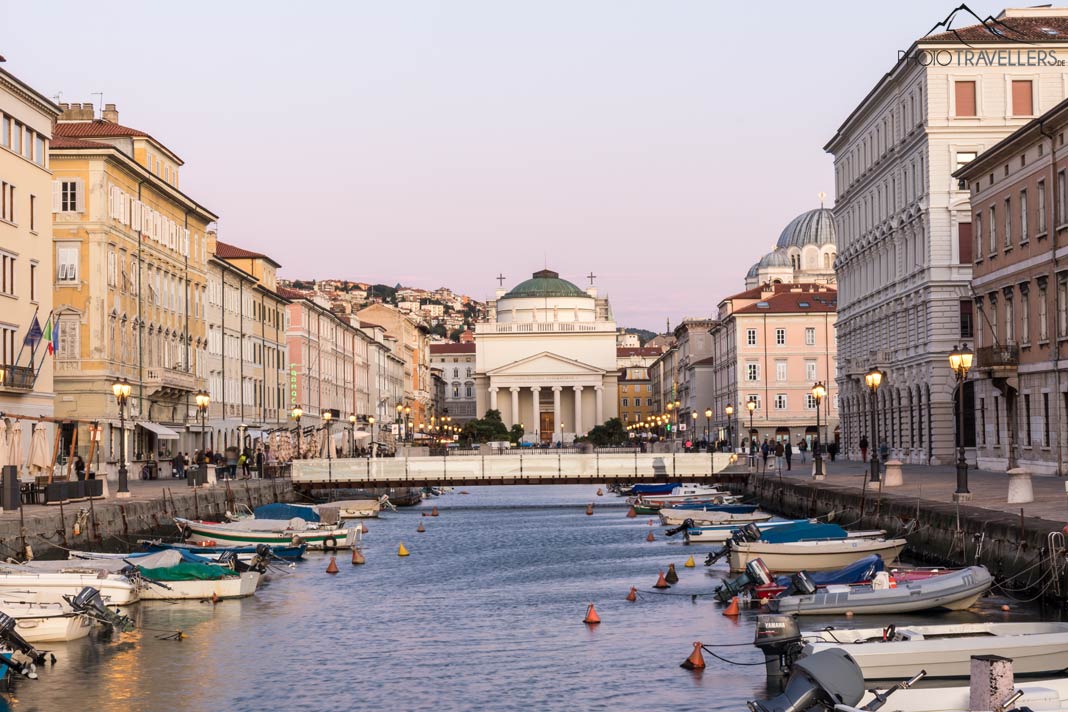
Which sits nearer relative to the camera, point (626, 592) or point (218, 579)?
point (218, 579)

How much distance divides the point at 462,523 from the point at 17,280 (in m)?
22.2

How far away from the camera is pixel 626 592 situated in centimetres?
4069

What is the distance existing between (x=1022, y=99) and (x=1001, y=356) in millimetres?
21106

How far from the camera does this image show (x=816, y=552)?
134ft

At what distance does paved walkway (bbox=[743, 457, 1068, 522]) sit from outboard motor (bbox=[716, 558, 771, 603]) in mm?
6171

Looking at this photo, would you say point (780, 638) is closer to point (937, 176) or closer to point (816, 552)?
point (816, 552)

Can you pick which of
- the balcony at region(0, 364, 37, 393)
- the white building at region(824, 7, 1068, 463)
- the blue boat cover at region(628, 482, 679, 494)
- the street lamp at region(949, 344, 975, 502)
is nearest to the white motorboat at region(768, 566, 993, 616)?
the street lamp at region(949, 344, 975, 502)

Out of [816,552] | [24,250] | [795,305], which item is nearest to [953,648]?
[816,552]

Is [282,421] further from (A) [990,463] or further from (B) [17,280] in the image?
(A) [990,463]

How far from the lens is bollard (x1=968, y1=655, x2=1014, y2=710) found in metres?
16.4

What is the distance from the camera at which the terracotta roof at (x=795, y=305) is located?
484 ft

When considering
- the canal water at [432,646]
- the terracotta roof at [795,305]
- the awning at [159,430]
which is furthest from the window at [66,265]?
the terracotta roof at [795,305]

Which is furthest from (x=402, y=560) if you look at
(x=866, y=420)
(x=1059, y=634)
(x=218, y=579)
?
(x=866, y=420)

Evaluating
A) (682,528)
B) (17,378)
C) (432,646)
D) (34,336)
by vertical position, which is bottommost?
(432,646)
